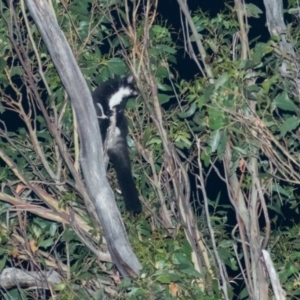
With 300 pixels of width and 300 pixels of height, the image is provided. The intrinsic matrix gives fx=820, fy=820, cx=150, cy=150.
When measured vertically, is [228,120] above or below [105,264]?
above

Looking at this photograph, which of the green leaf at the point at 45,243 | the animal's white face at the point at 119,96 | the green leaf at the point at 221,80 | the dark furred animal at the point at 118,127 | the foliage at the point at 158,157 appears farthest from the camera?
the animal's white face at the point at 119,96

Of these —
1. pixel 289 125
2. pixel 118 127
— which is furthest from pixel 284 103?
pixel 118 127

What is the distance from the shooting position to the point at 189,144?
129 inches

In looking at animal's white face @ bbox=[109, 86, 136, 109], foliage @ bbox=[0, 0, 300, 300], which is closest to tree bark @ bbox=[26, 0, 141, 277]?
foliage @ bbox=[0, 0, 300, 300]

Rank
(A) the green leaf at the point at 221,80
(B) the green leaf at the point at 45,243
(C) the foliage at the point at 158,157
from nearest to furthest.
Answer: (A) the green leaf at the point at 221,80 → (C) the foliage at the point at 158,157 → (B) the green leaf at the point at 45,243

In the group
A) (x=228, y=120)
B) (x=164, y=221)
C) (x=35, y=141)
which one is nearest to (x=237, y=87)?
(x=228, y=120)

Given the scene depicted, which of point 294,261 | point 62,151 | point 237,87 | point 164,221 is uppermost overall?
point 237,87

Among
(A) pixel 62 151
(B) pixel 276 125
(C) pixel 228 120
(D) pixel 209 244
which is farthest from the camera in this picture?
(D) pixel 209 244

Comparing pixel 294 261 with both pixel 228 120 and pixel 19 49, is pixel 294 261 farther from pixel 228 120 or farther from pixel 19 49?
pixel 19 49

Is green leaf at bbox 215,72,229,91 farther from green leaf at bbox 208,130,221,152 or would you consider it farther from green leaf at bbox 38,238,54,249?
green leaf at bbox 38,238,54,249

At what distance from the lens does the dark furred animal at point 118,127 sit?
11.2ft

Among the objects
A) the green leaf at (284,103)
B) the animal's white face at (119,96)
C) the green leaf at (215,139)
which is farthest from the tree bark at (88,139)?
the animal's white face at (119,96)

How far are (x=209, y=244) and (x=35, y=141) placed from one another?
0.82 metres

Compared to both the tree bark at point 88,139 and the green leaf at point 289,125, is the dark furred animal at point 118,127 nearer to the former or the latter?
the tree bark at point 88,139
